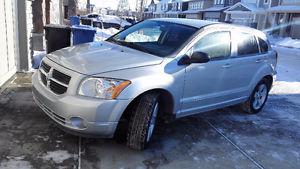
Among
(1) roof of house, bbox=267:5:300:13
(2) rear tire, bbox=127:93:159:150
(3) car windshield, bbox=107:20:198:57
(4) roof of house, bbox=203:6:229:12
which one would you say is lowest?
(2) rear tire, bbox=127:93:159:150

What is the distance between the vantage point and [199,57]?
4770 millimetres

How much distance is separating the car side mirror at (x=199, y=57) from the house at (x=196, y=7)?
53.1 metres

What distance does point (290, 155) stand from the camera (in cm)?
501

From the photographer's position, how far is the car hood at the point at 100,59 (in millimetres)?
4211

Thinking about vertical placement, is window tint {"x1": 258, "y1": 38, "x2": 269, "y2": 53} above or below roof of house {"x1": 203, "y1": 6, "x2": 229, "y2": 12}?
below

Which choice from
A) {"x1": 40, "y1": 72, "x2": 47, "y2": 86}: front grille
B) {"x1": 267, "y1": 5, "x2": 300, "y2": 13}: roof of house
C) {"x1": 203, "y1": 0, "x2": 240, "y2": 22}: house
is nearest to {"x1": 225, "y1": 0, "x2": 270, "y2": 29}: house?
{"x1": 267, "y1": 5, "x2": 300, "y2": 13}: roof of house

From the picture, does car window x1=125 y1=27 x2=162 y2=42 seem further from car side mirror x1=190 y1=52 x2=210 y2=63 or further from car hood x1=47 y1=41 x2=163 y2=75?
car side mirror x1=190 y1=52 x2=210 y2=63

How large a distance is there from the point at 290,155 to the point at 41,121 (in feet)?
11.9

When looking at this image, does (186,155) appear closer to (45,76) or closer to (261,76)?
(45,76)

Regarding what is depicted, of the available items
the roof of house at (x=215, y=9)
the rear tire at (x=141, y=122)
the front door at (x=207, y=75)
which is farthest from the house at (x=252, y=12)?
the rear tire at (x=141, y=122)

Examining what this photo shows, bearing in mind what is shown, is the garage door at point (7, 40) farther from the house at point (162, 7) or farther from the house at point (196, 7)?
the house at point (162, 7)

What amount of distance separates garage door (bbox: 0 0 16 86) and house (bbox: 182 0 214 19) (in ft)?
167

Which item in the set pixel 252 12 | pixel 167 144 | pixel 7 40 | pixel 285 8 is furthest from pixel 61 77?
pixel 252 12

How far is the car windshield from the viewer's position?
5.02m
